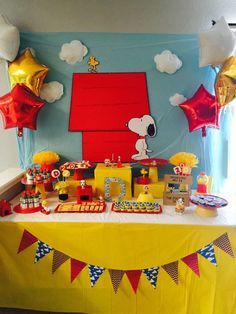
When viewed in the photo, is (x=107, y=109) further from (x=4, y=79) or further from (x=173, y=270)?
(x=173, y=270)

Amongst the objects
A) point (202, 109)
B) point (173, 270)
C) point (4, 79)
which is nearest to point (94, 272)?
point (173, 270)

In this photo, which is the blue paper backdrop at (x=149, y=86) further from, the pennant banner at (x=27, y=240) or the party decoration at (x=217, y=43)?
the pennant banner at (x=27, y=240)

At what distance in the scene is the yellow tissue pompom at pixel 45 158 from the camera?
6.06ft

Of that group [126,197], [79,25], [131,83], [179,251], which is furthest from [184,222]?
[79,25]

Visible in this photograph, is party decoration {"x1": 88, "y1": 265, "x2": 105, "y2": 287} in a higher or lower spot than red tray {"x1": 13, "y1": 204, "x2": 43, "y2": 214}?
lower

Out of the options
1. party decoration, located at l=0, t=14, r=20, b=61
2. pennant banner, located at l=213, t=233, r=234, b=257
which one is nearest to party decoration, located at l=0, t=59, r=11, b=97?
party decoration, located at l=0, t=14, r=20, b=61

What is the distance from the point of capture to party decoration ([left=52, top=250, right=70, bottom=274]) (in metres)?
1.45

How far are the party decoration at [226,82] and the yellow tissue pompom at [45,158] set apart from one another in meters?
1.20

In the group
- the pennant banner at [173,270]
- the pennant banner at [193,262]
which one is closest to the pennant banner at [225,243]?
the pennant banner at [193,262]

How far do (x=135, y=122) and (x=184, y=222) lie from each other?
2.62 feet

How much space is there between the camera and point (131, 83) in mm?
1855

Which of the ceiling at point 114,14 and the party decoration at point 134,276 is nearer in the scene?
the party decoration at point 134,276

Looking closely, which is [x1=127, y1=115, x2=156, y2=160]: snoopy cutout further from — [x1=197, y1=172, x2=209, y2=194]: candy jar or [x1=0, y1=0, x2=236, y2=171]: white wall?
[x1=0, y1=0, x2=236, y2=171]: white wall

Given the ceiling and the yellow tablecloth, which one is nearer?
the yellow tablecloth
